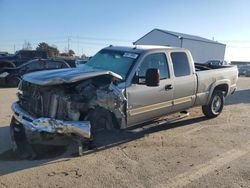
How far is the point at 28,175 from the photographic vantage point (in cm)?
523

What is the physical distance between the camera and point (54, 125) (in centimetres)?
566

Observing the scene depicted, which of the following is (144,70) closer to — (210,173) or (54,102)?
(54,102)

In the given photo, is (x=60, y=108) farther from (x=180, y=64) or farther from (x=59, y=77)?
(x=180, y=64)

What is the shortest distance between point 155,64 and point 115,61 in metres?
0.87

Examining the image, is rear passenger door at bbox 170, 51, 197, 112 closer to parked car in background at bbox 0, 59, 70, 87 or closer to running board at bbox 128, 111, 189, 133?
running board at bbox 128, 111, 189, 133

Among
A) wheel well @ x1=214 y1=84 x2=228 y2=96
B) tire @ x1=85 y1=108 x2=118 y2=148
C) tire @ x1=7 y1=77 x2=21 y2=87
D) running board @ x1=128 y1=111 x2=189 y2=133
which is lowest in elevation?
tire @ x1=7 y1=77 x2=21 y2=87

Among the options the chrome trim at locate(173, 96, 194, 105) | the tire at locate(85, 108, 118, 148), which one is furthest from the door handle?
the tire at locate(85, 108, 118, 148)

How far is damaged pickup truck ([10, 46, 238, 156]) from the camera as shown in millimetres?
5891

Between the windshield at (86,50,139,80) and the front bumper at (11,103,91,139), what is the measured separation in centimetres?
140

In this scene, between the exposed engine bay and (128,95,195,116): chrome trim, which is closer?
the exposed engine bay

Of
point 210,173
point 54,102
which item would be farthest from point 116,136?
point 210,173

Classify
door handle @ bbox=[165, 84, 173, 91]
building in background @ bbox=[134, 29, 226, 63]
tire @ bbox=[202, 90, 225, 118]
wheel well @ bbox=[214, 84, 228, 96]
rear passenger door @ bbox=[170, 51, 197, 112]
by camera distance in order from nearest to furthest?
door handle @ bbox=[165, 84, 173, 91]
rear passenger door @ bbox=[170, 51, 197, 112]
tire @ bbox=[202, 90, 225, 118]
wheel well @ bbox=[214, 84, 228, 96]
building in background @ bbox=[134, 29, 226, 63]

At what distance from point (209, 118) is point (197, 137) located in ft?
7.38

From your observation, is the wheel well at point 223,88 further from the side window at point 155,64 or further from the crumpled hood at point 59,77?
the crumpled hood at point 59,77
